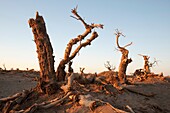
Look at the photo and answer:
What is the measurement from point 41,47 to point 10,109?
2.82 meters

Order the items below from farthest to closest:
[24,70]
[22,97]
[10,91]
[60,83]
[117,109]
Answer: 1. [24,70]
2. [10,91]
3. [60,83]
4. [22,97]
5. [117,109]

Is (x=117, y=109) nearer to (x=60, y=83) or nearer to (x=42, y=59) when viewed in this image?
(x=60, y=83)

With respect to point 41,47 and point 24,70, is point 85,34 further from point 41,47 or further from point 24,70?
point 24,70

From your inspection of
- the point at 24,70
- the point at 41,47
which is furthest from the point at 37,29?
the point at 24,70

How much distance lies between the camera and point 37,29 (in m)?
9.08

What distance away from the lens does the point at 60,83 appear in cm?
884

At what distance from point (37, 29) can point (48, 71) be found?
1815 mm

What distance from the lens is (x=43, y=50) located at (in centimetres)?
898

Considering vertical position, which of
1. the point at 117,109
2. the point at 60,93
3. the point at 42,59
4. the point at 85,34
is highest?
the point at 85,34

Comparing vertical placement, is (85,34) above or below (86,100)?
above

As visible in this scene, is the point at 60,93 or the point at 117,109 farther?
the point at 60,93

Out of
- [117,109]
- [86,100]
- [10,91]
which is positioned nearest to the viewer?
[117,109]

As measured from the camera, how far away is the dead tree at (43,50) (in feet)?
29.1

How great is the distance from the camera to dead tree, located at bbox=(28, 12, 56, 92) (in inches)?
349
